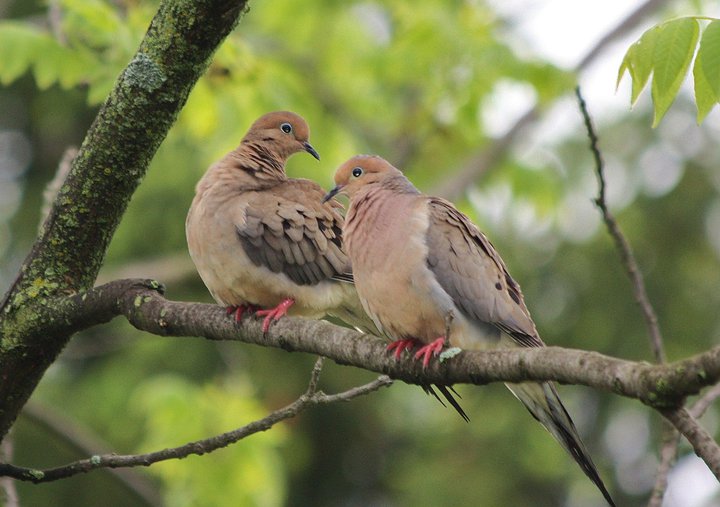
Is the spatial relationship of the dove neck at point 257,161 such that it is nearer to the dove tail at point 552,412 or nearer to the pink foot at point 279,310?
the pink foot at point 279,310

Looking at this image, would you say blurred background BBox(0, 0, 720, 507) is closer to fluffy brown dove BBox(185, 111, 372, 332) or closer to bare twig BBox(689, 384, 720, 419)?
fluffy brown dove BBox(185, 111, 372, 332)

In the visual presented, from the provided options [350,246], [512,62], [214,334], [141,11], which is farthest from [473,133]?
[214,334]

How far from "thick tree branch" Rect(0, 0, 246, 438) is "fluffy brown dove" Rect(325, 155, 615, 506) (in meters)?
0.89

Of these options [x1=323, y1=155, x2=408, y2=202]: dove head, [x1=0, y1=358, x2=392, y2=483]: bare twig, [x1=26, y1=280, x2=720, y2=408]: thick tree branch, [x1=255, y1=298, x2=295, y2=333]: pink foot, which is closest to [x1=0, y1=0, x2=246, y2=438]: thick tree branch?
[x1=26, y1=280, x2=720, y2=408]: thick tree branch

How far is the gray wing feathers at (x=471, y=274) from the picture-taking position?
3.51 meters

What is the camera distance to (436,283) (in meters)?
3.46

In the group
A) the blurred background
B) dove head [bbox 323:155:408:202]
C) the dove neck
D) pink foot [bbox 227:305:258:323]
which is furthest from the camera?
the blurred background

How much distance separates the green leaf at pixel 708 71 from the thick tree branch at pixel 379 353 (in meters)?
0.71

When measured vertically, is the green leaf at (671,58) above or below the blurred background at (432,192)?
below

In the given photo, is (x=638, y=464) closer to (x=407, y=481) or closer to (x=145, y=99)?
(x=407, y=481)

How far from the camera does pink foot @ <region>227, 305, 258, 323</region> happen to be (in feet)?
10.7

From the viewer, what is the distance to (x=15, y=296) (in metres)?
3.22

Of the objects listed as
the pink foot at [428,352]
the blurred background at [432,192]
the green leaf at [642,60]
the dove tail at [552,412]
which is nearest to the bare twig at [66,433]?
the blurred background at [432,192]

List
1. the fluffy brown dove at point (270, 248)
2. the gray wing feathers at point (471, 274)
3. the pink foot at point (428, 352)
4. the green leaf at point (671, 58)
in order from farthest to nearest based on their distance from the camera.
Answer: the fluffy brown dove at point (270, 248)
the gray wing feathers at point (471, 274)
the pink foot at point (428, 352)
the green leaf at point (671, 58)
